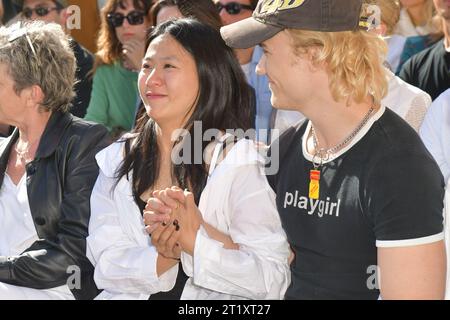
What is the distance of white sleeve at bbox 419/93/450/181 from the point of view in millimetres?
3594

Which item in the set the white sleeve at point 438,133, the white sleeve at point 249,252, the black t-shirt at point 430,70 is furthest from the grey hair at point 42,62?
the black t-shirt at point 430,70

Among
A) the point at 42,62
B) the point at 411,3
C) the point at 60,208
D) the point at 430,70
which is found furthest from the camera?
the point at 411,3

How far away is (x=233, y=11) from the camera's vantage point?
506 centimetres

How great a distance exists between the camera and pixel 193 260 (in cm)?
286

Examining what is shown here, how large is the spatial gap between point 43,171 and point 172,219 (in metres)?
1.07

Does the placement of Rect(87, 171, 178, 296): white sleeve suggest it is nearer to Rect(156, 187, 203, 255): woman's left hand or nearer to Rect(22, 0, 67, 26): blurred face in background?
Answer: Rect(156, 187, 203, 255): woman's left hand

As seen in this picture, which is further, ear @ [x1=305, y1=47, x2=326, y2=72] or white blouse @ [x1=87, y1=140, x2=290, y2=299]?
white blouse @ [x1=87, y1=140, x2=290, y2=299]

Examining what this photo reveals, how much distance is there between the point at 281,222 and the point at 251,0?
2.46 m

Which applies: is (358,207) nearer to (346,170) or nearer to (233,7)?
(346,170)

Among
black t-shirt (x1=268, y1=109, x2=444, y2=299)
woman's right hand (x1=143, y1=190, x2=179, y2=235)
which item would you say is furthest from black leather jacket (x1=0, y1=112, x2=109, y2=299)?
black t-shirt (x1=268, y1=109, x2=444, y2=299)

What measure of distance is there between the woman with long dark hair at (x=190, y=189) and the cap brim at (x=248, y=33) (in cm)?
42

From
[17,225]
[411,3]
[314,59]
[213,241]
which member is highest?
[314,59]

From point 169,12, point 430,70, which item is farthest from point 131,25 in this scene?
point 430,70

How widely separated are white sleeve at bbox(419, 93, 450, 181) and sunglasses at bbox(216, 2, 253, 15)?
66.7 inches
